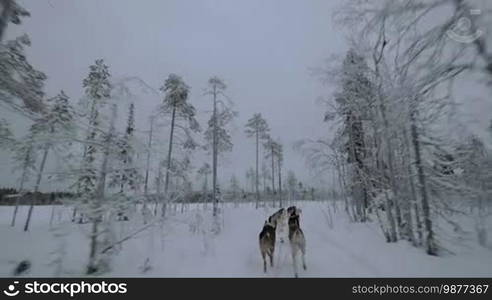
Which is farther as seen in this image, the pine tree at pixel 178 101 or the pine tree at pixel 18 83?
the pine tree at pixel 178 101

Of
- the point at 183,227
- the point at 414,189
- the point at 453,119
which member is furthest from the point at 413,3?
the point at 183,227

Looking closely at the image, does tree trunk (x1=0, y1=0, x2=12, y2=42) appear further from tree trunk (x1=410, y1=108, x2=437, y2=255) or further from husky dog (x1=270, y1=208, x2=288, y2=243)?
husky dog (x1=270, y1=208, x2=288, y2=243)

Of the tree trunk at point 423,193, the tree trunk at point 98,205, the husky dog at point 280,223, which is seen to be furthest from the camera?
the husky dog at point 280,223

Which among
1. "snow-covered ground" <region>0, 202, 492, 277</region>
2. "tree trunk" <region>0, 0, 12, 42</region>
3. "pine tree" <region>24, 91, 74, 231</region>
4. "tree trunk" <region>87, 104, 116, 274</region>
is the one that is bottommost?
"snow-covered ground" <region>0, 202, 492, 277</region>

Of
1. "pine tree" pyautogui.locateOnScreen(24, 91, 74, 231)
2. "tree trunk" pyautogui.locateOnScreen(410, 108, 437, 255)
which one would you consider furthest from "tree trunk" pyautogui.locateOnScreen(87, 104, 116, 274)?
"tree trunk" pyautogui.locateOnScreen(410, 108, 437, 255)

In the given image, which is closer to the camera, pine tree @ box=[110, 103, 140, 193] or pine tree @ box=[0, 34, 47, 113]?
pine tree @ box=[0, 34, 47, 113]

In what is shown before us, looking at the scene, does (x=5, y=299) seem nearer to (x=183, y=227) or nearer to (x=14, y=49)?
(x=14, y=49)

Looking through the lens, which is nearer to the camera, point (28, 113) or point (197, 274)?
point (28, 113)

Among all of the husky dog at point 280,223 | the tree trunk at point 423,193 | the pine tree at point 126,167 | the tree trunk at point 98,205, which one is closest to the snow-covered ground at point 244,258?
the tree trunk at point 98,205

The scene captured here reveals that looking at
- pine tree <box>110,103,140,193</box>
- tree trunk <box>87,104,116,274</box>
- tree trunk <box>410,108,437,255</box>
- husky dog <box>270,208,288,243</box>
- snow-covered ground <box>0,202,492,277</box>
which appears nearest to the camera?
tree trunk <box>87,104,116,274</box>

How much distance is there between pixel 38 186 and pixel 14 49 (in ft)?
10.2

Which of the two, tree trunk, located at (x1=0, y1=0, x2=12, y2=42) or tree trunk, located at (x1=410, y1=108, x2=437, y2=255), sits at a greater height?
tree trunk, located at (x1=0, y1=0, x2=12, y2=42)

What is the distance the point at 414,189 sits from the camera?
8.68 meters

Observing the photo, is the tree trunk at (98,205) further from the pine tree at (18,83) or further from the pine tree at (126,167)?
the pine tree at (18,83)
